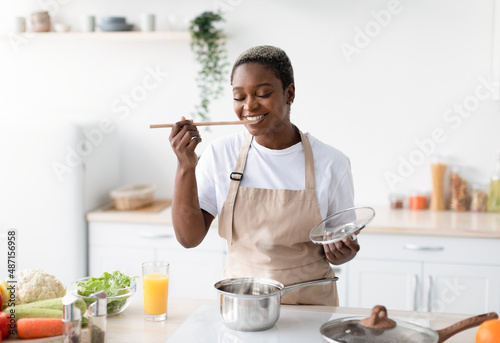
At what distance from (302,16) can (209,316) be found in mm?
2180

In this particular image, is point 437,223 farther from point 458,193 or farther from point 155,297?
point 155,297

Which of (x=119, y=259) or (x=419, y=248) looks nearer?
(x=419, y=248)

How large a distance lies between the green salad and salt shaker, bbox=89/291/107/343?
0.17 metres

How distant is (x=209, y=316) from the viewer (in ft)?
4.96

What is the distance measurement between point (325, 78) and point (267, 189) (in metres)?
1.65

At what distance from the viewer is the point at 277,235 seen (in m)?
1.75

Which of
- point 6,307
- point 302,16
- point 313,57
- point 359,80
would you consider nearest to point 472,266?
point 359,80

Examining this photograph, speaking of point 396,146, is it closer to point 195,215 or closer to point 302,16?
point 302,16

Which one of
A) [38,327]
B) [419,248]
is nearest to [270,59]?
[38,327]

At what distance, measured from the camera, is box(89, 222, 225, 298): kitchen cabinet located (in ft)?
9.68

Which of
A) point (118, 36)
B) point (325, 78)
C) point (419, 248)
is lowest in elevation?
point (419, 248)

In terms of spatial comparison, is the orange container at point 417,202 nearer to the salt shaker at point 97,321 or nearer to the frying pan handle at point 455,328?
the frying pan handle at point 455,328

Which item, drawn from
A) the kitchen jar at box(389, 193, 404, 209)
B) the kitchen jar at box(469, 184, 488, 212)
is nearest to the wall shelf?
the kitchen jar at box(389, 193, 404, 209)

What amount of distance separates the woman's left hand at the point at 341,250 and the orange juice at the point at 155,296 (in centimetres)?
46
